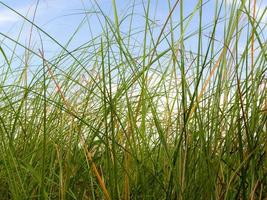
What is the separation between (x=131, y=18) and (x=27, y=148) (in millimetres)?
644

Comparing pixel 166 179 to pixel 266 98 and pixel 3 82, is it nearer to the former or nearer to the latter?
pixel 266 98

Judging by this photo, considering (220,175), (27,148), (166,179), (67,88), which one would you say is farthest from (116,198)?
(67,88)

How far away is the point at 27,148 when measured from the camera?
75.6 inches

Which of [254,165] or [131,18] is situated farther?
[131,18]

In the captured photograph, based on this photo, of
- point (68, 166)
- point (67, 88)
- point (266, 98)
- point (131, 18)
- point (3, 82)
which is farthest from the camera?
point (3, 82)

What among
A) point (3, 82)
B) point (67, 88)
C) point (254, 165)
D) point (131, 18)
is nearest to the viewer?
point (254, 165)

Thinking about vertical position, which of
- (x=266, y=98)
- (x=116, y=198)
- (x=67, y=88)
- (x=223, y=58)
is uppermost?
(x=67, y=88)

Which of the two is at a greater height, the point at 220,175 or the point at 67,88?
the point at 67,88

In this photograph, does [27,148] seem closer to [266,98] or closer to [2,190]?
[2,190]

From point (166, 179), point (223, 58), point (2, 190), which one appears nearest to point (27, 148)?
point (2, 190)

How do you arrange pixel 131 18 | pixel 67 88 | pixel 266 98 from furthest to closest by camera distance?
1. pixel 67 88
2. pixel 131 18
3. pixel 266 98

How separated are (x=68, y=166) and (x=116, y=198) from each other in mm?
361

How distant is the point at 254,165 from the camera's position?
1.17m

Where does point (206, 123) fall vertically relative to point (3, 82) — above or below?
below
